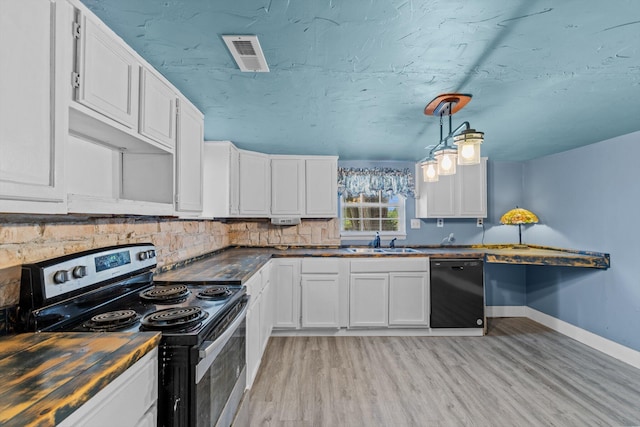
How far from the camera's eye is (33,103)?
895 millimetres

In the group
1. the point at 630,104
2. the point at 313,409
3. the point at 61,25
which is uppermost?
the point at 630,104

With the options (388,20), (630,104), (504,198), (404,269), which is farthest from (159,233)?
(504,198)

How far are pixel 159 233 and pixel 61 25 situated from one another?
1.53 m

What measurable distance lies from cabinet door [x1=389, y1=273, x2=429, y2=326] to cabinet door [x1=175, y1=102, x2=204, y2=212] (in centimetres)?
236

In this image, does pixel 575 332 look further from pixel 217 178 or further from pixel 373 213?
pixel 217 178

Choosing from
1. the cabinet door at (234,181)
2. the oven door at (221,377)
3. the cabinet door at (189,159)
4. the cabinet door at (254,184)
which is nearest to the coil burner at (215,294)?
the oven door at (221,377)

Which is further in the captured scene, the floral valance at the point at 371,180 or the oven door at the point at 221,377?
the floral valance at the point at 371,180

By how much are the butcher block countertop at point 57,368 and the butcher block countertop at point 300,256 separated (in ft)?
3.11

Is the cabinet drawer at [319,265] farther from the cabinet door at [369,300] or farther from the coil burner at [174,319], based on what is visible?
the coil burner at [174,319]

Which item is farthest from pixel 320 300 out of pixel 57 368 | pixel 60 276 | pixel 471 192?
pixel 57 368

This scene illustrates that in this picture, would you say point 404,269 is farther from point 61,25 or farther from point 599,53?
point 61,25

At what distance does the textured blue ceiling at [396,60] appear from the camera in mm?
1249

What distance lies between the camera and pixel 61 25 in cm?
99

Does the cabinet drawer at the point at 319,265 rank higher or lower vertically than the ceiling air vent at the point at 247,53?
lower
